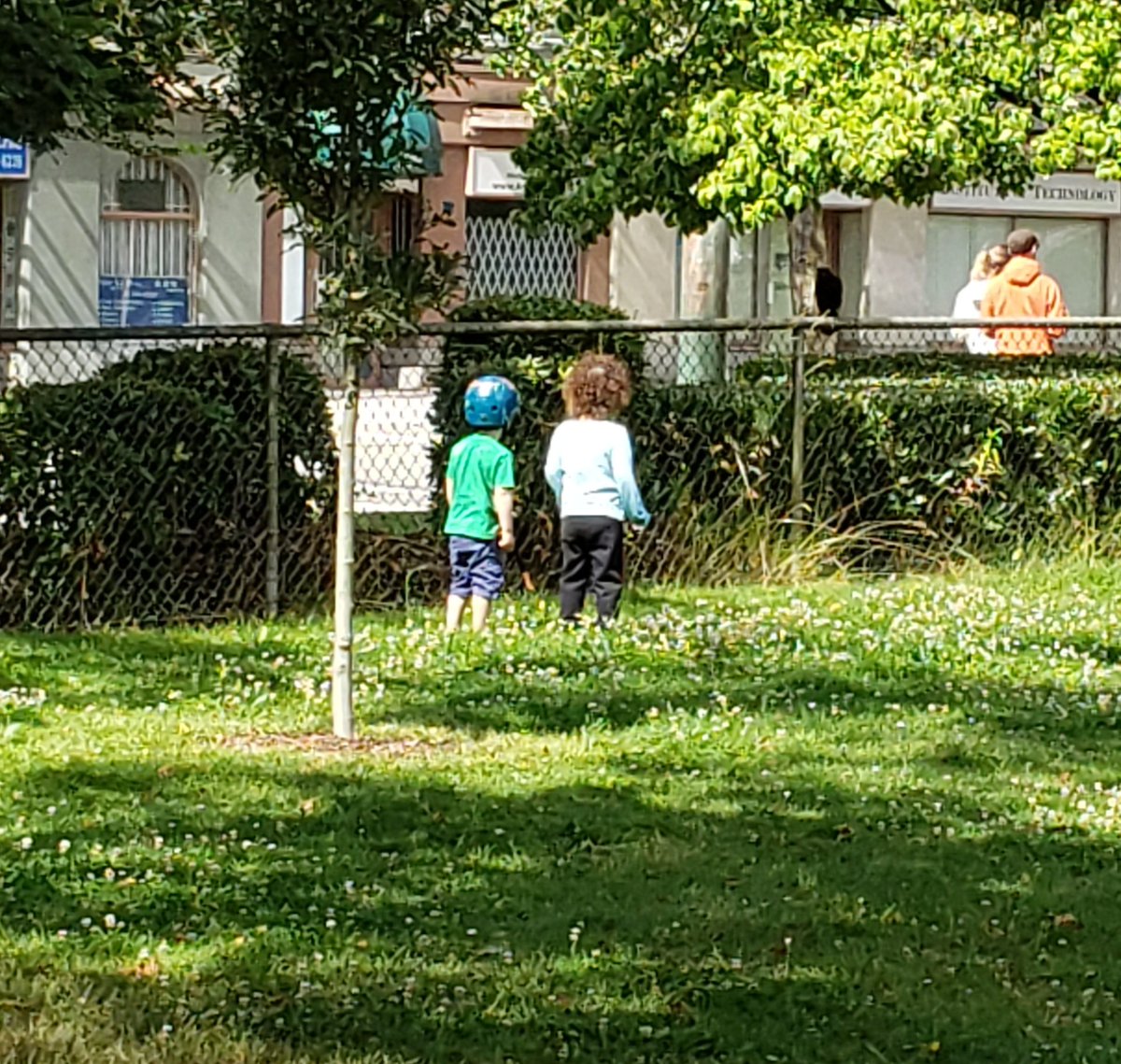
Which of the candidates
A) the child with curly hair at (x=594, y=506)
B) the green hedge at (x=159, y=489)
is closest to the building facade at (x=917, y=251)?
the green hedge at (x=159, y=489)

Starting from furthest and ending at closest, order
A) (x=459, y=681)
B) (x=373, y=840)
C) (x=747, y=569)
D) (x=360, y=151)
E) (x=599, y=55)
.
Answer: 1. (x=599, y=55)
2. (x=747, y=569)
3. (x=459, y=681)
4. (x=360, y=151)
5. (x=373, y=840)

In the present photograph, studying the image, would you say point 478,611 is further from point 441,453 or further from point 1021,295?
point 1021,295

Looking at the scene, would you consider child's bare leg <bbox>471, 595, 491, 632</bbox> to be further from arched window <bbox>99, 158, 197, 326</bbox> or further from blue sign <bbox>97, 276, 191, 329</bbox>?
arched window <bbox>99, 158, 197, 326</bbox>

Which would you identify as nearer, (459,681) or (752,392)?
(459,681)

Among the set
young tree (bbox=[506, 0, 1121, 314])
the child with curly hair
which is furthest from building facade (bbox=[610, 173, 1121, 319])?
the child with curly hair

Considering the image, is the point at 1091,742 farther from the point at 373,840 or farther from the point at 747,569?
the point at 747,569

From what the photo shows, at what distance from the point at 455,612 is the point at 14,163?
18873 millimetres

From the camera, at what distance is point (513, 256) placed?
32438 millimetres

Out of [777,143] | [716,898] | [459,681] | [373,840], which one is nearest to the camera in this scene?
[716,898]

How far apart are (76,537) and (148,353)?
3.18ft

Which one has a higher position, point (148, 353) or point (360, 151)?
point (360, 151)

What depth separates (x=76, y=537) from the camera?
35.2 feet

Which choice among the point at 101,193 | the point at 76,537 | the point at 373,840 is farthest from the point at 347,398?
the point at 101,193

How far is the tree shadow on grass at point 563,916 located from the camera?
16.5 ft
